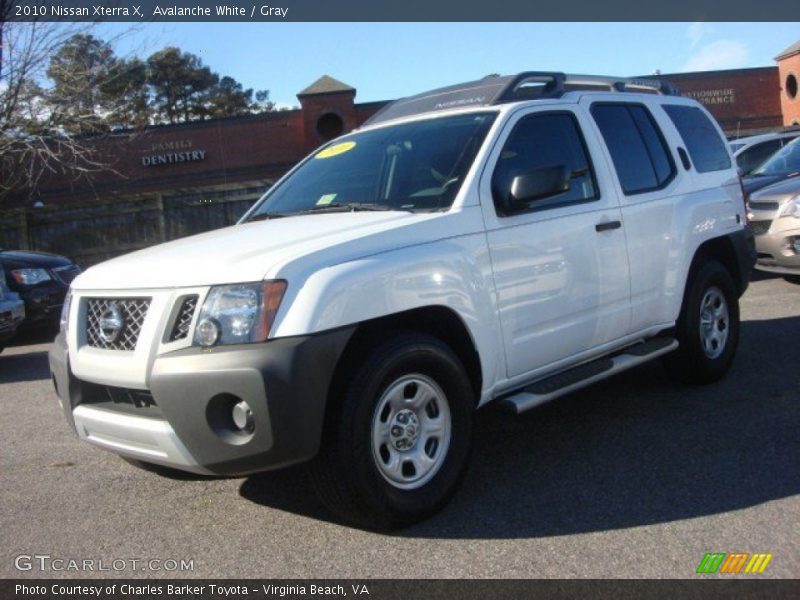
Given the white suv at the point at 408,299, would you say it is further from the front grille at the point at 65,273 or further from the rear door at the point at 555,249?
the front grille at the point at 65,273

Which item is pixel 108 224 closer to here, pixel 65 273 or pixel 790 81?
pixel 65 273

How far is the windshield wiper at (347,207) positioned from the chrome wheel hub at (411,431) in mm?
939

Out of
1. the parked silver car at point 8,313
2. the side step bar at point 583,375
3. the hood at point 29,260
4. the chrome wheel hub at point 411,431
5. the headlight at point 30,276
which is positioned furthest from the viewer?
the hood at point 29,260

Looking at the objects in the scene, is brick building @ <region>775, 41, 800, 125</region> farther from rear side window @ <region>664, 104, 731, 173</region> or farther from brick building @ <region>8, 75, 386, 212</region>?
rear side window @ <region>664, 104, 731, 173</region>

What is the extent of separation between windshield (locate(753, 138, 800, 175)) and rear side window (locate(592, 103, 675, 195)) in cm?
625

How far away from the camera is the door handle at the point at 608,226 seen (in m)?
4.59

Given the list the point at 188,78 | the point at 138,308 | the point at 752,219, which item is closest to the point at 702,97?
the point at 752,219

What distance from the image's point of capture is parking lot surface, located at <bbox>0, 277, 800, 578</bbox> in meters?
3.27

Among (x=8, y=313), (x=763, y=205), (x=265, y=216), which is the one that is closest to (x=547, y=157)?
(x=265, y=216)

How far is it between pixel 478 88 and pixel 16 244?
16989 millimetres

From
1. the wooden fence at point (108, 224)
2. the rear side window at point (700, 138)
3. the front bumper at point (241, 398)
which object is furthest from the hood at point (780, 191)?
the wooden fence at point (108, 224)

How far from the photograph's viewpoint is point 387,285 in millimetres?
3463

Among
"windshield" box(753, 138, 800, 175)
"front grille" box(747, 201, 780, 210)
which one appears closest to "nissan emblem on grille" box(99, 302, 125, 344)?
"front grille" box(747, 201, 780, 210)

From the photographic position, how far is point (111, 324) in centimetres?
356
